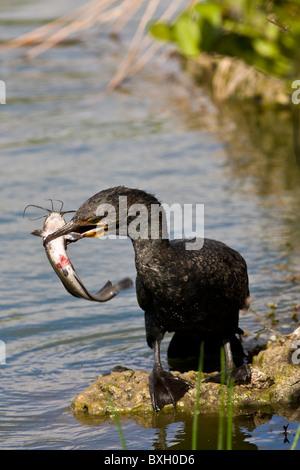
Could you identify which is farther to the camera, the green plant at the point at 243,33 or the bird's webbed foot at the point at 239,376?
the bird's webbed foot at the point at 239,376

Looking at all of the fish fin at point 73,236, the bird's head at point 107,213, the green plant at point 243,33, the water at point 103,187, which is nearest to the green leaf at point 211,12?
the green plant at point 243,33

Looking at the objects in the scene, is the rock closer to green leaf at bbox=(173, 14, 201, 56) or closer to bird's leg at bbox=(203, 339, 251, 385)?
bird's leg at bbox=(203, 339, 251, 385)

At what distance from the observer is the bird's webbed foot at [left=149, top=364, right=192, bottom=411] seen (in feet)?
16.0

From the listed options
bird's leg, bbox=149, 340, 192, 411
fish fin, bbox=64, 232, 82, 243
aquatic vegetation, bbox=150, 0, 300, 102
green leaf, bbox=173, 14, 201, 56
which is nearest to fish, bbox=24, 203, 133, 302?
fish fin, bbox=64, 232, 82, 243

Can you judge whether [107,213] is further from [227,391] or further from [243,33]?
[243,33]

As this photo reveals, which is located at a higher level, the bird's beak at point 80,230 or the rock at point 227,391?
the bird's beak at point 80,230

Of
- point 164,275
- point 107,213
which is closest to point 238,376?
point 164,275

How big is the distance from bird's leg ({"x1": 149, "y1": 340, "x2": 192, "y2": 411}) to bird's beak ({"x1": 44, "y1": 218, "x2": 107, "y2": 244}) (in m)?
0.93

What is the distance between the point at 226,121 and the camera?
468 inches

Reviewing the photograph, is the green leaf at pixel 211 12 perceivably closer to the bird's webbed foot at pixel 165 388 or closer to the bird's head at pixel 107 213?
the bird's head at pixel 107 213

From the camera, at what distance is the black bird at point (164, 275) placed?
481cm

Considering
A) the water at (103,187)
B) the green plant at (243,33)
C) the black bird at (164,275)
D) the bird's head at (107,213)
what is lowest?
the water at (103,187)

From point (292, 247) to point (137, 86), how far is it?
692cm

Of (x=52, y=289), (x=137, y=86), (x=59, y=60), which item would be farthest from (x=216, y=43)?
(x=59, y=60)
